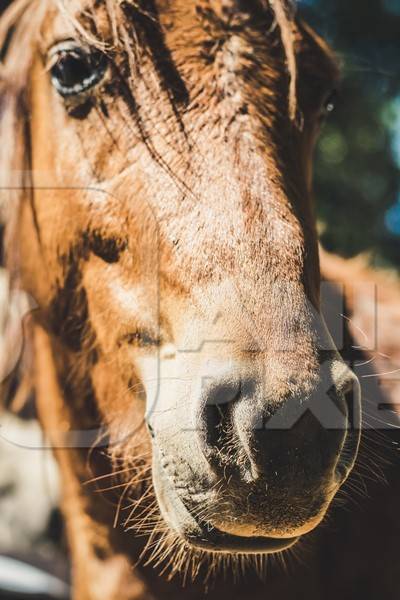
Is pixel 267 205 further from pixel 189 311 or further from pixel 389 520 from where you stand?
pixel 389 520

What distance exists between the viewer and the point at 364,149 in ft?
14.4

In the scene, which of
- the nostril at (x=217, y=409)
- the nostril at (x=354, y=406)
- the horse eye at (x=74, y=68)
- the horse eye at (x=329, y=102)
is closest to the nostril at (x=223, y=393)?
the nostril at (x=217, y=409)

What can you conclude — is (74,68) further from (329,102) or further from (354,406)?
(354,406)

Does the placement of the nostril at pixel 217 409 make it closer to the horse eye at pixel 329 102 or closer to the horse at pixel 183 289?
the horse at pixel 183 289

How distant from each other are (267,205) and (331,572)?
3.61 ft

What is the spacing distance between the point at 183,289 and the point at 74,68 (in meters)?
0.63

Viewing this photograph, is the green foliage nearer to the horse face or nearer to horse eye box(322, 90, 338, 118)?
horse eye box(322, 90, 338, 118)

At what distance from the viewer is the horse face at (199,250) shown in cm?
112

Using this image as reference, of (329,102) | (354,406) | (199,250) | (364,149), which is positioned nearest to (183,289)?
(199,250)

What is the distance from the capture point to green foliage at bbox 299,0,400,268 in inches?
161

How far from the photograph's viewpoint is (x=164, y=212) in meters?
1.37

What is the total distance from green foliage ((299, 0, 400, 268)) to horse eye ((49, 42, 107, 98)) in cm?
271

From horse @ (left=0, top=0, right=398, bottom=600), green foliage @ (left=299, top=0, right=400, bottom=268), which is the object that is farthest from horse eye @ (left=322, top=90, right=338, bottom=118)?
green foliage @ (left=299, top=0, right=400, bottom=268)

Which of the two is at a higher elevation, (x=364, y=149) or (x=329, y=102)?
(x=329, y=102)
